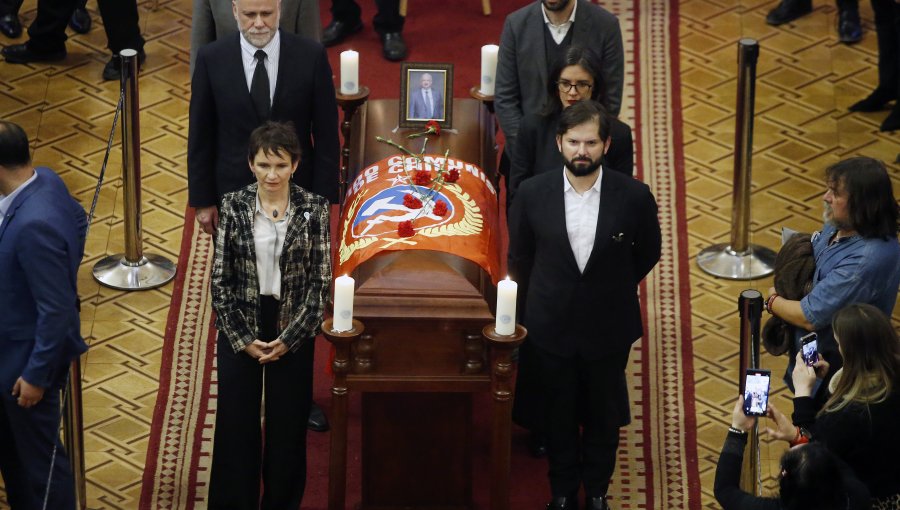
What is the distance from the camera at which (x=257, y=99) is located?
6324mm

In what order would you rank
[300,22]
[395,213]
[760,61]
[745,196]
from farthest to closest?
[760,61] < [745,196] < [300,22] < [395,213]

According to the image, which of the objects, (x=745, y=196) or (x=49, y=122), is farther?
(x=49, y=122)

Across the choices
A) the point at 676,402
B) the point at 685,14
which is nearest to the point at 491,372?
the point at 676,402

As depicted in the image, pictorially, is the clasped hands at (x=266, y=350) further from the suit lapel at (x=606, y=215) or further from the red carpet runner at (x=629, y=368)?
the suit lapel at (x=606, y=215)

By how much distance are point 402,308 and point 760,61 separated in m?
4.00

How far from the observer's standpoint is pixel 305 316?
222 inches

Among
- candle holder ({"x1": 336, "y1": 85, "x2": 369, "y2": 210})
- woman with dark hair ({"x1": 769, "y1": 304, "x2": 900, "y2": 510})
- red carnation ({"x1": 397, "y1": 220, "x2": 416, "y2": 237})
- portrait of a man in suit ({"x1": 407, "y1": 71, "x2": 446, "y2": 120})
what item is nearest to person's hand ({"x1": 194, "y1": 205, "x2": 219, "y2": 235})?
candle holder ({"x1": 336, "y1": 85, "x2": 369, "y2": 210})

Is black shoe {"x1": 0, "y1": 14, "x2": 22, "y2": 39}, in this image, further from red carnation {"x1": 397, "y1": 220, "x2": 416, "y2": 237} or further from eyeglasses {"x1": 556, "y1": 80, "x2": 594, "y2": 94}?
eyeglasses {"x1": 556, "y1": 80, "x2": 594, "y2": 94}

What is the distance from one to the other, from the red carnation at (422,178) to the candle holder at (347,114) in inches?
20.7

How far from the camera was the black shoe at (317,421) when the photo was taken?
6.57 metres

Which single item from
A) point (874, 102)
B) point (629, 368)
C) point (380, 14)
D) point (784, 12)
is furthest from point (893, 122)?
point (380, 14)

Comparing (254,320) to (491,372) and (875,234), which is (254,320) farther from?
(875,234)

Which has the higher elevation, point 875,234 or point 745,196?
point 875,234

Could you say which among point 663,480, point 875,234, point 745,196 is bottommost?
point 663,480
